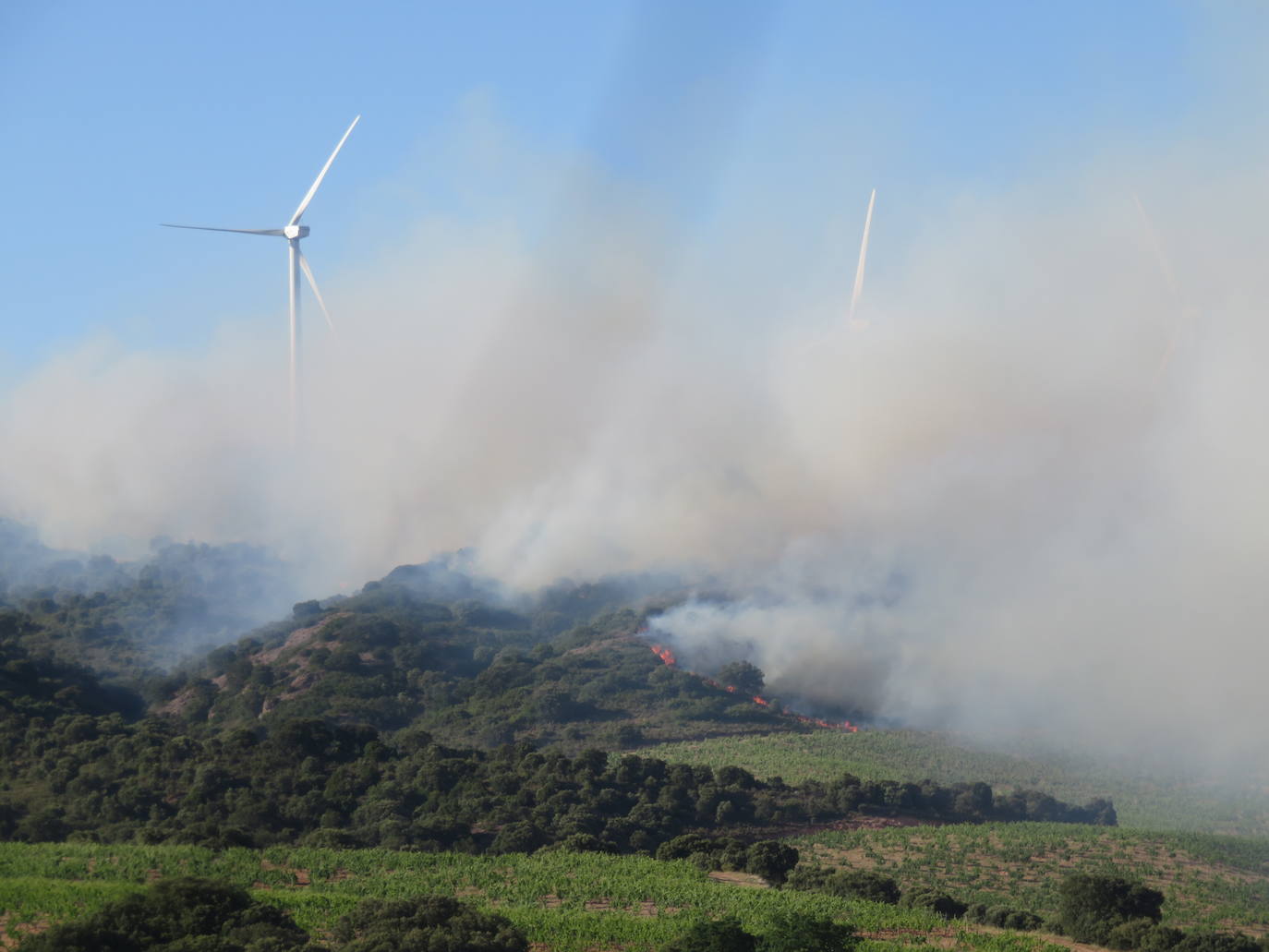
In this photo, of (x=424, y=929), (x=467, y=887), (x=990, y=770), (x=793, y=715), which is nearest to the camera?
(x=424, y=929)

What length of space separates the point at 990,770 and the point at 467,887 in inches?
2406

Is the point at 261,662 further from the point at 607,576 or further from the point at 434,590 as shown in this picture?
the point at 607,576

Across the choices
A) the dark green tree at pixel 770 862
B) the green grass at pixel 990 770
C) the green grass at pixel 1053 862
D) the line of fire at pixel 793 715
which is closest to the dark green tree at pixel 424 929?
the dark green tree at pixel 770 862

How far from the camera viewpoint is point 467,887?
64.9 m

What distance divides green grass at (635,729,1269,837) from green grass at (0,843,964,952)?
36643mm

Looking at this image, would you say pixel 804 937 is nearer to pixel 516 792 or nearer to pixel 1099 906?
pixel 1099 906

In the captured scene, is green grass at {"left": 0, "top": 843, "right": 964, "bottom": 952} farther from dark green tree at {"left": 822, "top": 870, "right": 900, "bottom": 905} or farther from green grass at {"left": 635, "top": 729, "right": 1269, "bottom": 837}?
green grass at {"left": 635, "top": 729, "right": 1269, "bottom": 837}

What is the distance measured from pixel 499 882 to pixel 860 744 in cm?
5930

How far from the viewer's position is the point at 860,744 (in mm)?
119375

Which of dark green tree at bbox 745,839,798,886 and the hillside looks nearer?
the hillside

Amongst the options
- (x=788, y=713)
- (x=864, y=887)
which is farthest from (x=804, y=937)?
(x=788, y=713)

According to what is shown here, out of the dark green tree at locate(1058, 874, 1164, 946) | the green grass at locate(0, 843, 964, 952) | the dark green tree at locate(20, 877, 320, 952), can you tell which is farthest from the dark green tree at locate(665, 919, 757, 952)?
the dark green tree at locate(1058, 874, 1164, 946)

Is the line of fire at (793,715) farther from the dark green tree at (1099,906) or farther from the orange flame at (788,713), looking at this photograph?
the dark green tree at (1099,906)

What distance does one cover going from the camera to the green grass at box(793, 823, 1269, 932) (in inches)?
2793
